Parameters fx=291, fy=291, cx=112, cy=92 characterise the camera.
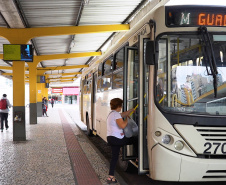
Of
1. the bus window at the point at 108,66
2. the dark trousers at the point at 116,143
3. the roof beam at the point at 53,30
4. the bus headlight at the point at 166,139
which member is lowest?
the dark trousers at the point at 116,143

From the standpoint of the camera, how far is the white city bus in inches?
170

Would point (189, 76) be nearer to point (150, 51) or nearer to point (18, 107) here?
point (150, 51)

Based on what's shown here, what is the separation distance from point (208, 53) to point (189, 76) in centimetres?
45

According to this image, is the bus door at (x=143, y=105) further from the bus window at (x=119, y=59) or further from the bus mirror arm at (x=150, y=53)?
the bus window at (x=119, y=59)

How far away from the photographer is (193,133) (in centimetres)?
434

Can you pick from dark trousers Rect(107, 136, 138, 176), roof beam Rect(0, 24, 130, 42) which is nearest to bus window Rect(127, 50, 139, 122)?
dark trousers Rect(107, 136, 138, 176)

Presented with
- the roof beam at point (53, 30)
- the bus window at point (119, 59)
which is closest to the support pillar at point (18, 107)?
the roof beam at point (53, 30)

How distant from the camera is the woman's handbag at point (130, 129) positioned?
5328 mm

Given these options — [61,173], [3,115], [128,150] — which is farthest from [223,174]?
[3,115]

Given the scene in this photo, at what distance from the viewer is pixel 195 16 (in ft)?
15.2

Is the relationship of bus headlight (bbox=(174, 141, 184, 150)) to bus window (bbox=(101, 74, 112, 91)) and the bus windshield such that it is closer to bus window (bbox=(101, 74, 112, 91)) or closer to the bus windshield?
the bus windshield

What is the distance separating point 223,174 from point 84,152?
16.3ft

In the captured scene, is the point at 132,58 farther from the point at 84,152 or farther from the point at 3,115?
the point at 3,115

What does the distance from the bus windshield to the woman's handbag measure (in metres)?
1.06
